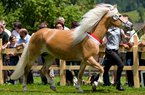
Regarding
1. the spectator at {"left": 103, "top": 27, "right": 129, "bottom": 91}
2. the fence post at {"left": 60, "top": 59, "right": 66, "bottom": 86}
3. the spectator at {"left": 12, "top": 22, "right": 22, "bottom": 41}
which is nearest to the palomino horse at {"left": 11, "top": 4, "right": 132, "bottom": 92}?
the spectator at {"left": 103, "top": 27, "right": 129, "bottom": 91}

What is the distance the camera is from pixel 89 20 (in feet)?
40.3

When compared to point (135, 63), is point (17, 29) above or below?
above

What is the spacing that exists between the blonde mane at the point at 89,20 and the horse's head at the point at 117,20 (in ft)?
0.13

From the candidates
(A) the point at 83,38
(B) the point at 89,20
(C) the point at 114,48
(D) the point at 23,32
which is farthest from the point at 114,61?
(D) the point at 23,32

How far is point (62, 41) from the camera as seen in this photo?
41.7 ft

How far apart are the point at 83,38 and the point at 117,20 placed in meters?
1.05

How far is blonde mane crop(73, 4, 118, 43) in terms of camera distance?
12.2 meters

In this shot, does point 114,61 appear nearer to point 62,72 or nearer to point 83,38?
point 83,38

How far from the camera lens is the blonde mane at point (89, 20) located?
40.2 feet

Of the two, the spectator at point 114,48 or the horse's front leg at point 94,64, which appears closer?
the horse's front leg at point 94,64

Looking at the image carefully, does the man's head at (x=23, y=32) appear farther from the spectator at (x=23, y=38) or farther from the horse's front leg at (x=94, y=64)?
the horse's front leg at (x=94, y=64)

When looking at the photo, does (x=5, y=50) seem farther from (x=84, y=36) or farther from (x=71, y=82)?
(x=84, y=36)

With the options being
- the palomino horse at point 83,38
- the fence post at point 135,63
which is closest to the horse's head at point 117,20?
the palomino horse at point 83,38

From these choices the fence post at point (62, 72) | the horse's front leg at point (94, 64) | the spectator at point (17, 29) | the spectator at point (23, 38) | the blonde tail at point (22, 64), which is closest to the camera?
the horse's front leg at point (94, 64)
